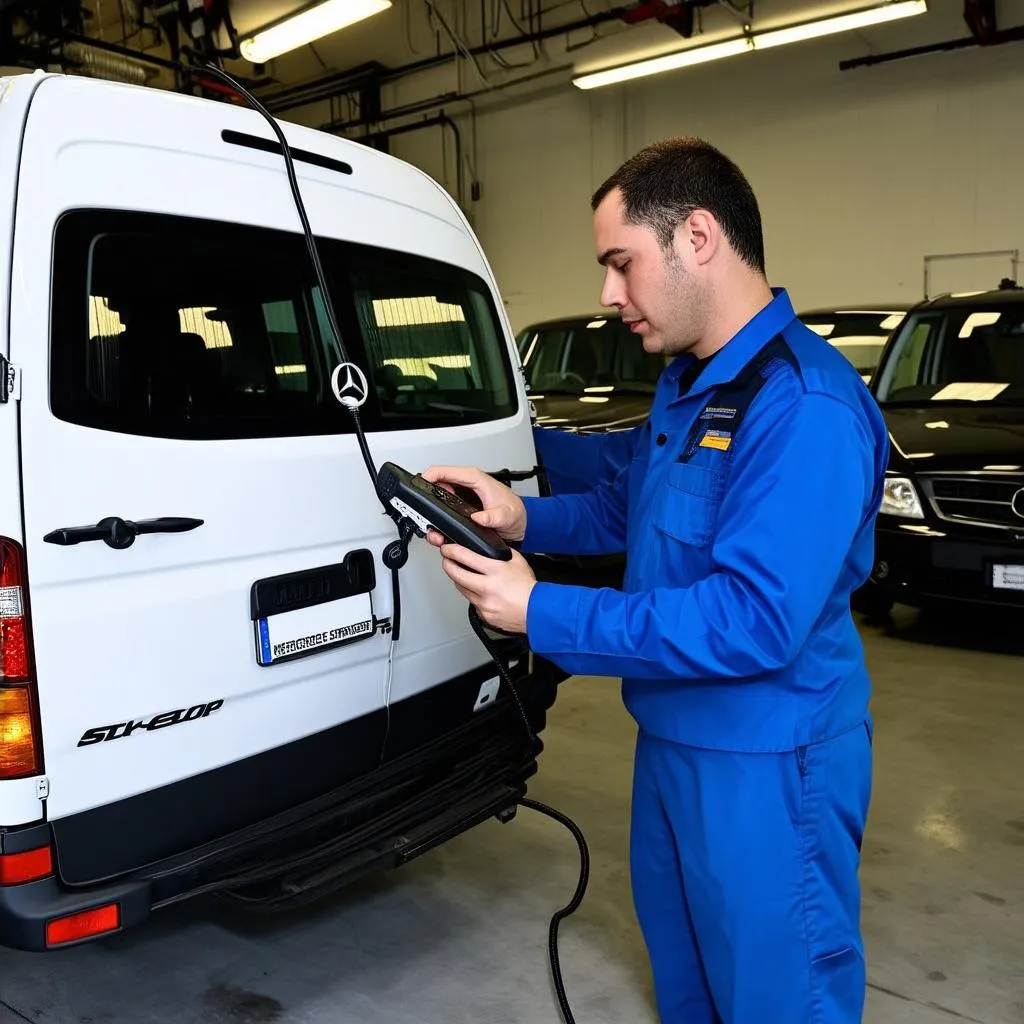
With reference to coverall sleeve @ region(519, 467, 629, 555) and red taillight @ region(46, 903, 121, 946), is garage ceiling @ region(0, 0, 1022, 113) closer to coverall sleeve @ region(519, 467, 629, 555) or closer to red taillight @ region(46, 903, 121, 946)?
coverall sleeve @ region(519, 467, 629, 555)

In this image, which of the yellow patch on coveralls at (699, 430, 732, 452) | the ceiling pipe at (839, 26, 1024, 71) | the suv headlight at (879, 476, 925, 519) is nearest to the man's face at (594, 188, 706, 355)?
the yellow patch on coveralls at (699, 430, 732, 452)

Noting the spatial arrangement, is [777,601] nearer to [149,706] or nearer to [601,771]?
[149,706]

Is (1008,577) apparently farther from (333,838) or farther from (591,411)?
(333,838)

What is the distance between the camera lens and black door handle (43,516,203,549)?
1.71 m

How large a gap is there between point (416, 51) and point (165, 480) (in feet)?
37.7

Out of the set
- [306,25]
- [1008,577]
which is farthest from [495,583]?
[306,25]

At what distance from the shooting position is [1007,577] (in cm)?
459

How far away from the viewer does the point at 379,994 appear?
244 cm

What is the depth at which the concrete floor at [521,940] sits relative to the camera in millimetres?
2387

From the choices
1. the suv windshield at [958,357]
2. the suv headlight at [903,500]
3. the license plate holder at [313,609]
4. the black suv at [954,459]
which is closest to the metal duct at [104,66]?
the suv windshield at [958,357]

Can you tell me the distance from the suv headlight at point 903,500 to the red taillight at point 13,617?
400cm

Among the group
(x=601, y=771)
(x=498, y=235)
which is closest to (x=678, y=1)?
(x=498, y=235)

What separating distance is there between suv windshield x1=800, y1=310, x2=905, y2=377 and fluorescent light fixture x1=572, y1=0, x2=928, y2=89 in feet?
6.95

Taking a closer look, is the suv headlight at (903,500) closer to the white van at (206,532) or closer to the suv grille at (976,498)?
the suv grille at (976,498)
